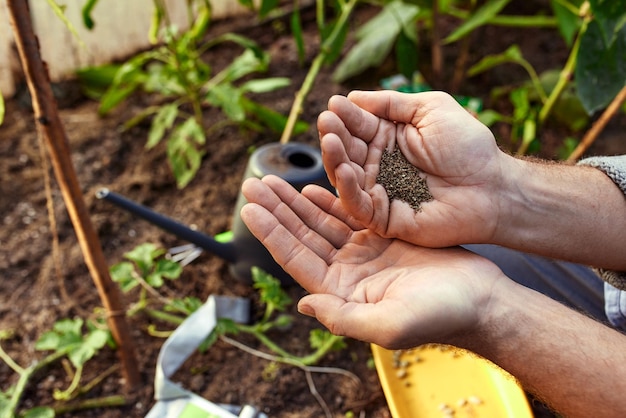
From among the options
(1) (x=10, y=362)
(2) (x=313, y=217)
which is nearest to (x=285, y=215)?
(2) (x=313, y=217)

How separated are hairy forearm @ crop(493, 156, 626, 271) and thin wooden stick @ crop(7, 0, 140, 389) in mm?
733

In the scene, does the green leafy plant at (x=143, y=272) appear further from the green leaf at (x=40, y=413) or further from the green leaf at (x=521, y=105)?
the green leaf at (x=521, y=105)

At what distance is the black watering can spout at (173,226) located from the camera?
123 centimetres

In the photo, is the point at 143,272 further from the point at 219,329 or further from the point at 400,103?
the point at 400,103

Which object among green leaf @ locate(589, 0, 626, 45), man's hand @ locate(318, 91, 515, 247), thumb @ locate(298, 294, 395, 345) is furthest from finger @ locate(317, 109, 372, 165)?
green leaf @ locate(589, 0, 626, 45)

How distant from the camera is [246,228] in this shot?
1.35 metres

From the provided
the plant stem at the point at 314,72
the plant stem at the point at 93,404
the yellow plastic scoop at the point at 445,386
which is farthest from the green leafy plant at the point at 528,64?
the plant stem at the point at 93,404

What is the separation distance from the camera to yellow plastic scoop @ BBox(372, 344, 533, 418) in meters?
1.20

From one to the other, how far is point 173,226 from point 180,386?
34 centimetres

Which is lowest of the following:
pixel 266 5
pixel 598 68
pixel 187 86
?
pixel 187 86

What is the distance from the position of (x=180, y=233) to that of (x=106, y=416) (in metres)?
0.40

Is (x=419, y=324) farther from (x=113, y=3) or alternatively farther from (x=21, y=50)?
(x=113, y=3)

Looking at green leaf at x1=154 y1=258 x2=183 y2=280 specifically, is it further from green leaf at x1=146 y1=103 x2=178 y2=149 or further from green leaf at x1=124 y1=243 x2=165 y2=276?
green leaf at x1=146 y1=103 x2=178 y2=149

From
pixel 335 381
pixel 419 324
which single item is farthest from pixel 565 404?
pixel 335 381
